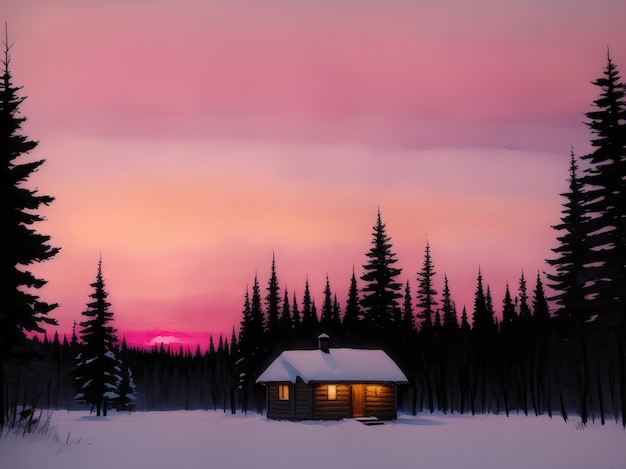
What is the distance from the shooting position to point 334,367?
51.4 metres

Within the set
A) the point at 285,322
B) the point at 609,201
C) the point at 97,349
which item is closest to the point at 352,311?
the point at 285,322

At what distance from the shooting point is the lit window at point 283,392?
52406mm

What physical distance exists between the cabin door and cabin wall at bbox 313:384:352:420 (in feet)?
2.42

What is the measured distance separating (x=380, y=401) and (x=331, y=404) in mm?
3923

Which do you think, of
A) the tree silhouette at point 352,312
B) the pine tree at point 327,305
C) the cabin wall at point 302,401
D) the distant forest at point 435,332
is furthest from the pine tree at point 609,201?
the pine tree at point 327,305

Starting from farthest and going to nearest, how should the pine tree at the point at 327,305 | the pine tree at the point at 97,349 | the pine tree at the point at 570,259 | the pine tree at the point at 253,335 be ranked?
the pine tree at the point at 327,305 → the pine tree at the point at 253,335 → the pine tree at the point at 97,349 → the pine tree at the point at 570,259

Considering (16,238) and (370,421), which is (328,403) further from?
(16,238)

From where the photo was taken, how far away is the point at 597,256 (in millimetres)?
38312

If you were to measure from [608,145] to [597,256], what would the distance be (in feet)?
18.9

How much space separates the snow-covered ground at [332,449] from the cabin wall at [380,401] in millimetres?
8945

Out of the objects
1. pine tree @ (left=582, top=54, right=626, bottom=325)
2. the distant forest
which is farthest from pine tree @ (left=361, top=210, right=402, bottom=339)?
pine tree @ (left=582, top=54, right=626, bottom=325)

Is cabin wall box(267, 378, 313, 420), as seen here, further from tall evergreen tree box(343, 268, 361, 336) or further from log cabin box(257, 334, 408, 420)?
tall evergreen tree box(343, 268, 361, 336)

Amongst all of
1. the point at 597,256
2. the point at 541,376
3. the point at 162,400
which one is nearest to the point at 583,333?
the point at 597,256

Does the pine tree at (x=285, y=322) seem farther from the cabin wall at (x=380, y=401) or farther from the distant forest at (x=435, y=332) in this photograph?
the cabin wall at (x=380, y=401)
